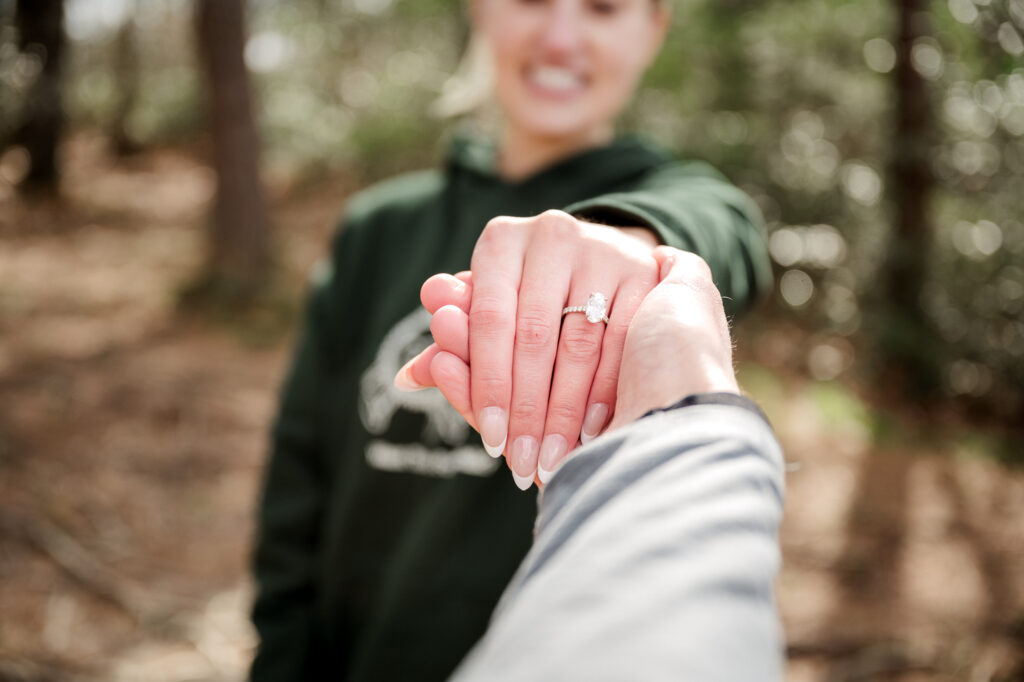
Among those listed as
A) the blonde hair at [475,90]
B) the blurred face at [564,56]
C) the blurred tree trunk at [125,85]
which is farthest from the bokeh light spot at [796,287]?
the blurred tree trunk at [125,85]

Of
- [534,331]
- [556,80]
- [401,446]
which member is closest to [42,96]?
[556,80]

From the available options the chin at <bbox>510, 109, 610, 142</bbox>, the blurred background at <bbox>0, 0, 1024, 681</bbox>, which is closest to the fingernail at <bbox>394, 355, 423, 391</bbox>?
the chin at <bbox>510, 109, 610, 142</bbox>

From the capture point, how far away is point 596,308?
2.84 ft

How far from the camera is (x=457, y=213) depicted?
178 centimetres

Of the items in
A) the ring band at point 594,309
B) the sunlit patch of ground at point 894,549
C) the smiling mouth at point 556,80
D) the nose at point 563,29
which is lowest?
the sunlit patch of ground at point 894,549

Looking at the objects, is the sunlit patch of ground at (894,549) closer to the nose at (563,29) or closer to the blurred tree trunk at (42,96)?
the nose at (563,29)

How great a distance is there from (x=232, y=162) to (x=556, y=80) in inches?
260

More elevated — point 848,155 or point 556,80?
point 556,80

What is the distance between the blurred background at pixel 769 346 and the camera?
11.2ft

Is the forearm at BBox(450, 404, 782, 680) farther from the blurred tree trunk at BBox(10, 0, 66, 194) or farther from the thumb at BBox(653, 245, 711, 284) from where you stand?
the blurred tree trunk at BBox(10, 0, 66, 194)

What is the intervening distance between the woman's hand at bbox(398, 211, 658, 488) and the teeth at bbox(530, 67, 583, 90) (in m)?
0.95

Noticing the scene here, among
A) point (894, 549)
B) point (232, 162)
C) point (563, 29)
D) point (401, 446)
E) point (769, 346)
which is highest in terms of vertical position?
point (563, 29)

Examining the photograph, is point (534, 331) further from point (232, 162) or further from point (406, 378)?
point (232, 162)

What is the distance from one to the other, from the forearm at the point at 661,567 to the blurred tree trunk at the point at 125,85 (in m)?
16.5
